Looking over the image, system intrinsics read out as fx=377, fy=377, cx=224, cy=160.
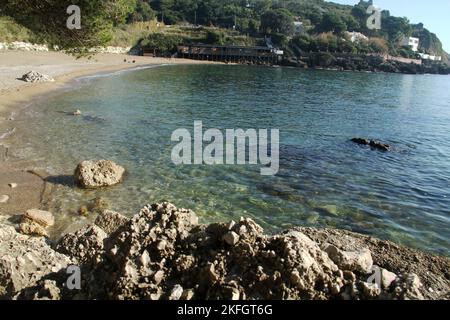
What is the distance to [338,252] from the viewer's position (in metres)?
6.65

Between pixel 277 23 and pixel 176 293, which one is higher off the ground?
pixel 277 23

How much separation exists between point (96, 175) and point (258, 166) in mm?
8975

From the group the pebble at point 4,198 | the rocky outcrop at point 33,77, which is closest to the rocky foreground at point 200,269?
the pebble at point 4,198

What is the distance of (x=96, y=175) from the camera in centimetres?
1712

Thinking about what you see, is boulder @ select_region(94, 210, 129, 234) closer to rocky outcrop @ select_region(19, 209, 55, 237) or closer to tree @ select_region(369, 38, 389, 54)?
rocky outcrop @ select_region(19, 209, 55, 237)

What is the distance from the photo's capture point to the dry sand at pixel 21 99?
51.6 feet

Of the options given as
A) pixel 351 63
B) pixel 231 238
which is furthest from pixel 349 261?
pixel 351 63

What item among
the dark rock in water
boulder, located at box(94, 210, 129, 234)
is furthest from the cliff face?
boulder, located at box(94, 210, 129, 234)

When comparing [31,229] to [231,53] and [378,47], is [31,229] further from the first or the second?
[378,47]

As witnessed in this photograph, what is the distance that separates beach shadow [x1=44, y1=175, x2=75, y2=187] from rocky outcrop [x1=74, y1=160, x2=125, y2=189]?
499 millimetres

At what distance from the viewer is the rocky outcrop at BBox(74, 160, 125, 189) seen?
17.0 m
